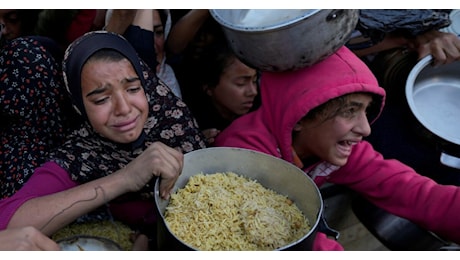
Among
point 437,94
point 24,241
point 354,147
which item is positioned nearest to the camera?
point 24,241

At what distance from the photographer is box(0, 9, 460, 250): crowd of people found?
162 centimetres

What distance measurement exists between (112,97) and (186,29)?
1.13 m

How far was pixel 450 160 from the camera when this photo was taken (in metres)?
2.18

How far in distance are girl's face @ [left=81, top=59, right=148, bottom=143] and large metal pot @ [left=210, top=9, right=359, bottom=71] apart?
39 centimetres

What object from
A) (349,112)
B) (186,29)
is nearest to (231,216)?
(349,112)

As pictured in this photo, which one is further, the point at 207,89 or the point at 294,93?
the point at 207,89

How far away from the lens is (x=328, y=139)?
1.97 meters

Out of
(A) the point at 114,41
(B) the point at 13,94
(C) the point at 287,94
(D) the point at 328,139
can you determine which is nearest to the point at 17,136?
(B) the point at 13,94

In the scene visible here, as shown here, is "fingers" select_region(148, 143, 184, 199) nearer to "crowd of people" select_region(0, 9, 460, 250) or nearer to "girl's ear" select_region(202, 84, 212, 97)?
"crowd of people" select_region(0, 9, 460, 250)

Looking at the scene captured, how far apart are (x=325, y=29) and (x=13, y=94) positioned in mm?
1271

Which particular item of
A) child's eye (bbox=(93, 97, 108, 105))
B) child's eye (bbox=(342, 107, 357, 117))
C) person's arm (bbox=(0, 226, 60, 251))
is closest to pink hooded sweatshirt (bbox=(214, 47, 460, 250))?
child's eye (bbox=(342, 107, 357, 117))

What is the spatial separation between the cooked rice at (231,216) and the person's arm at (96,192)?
0.09 meters

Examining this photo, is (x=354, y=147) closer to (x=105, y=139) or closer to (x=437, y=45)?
(x=437, y=45)

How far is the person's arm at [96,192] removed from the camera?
157 cm
